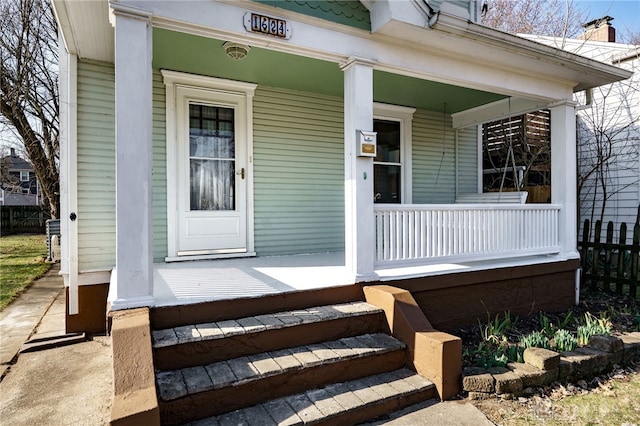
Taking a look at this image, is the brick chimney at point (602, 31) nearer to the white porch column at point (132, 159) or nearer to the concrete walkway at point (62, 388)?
the concrete walkway at point (62, 388)

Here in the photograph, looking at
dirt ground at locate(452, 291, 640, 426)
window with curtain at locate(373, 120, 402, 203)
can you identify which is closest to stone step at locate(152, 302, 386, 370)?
dirt ground at locate(452, 291, 640, 426)

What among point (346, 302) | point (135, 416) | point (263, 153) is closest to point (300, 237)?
point (263, 153)

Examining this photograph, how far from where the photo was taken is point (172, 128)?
439 centimetres

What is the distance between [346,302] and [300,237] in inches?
81.8

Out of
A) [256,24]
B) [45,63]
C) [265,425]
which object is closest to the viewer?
[265,425]

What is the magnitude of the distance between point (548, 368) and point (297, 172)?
3.58m

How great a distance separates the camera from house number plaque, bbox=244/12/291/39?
3.00 metres

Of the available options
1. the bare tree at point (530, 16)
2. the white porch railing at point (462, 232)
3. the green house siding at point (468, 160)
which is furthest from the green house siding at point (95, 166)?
the bare tree at point (530, 16)

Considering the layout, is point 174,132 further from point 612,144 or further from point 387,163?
point 612,144

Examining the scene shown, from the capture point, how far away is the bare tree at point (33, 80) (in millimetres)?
9156

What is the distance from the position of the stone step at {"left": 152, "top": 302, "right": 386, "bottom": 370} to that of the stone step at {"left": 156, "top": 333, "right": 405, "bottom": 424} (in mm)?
54

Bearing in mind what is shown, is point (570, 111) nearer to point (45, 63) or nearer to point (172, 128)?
point (172, 128)

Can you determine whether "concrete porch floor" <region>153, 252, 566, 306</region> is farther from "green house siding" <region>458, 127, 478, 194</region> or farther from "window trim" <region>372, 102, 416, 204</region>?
"green house siding" <region>458, 127, 478, 194</region>

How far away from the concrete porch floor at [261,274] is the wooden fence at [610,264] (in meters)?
1.45
